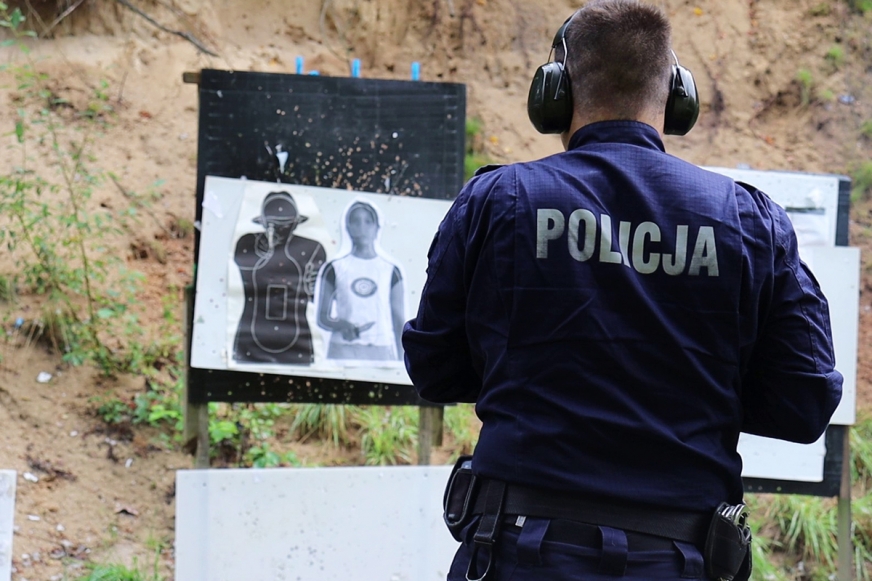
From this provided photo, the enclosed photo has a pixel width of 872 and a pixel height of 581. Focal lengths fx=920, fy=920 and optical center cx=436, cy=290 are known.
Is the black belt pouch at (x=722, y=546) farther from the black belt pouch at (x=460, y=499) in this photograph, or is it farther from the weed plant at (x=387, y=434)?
the weed plant at (x=387, y=434)

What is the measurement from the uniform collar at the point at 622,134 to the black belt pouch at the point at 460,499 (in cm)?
68

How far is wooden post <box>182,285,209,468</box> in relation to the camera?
356 centimetres

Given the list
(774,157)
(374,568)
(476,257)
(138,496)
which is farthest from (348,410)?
(774,157)

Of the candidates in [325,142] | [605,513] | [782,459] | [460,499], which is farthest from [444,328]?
[782,459]

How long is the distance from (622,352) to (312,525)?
7.22 feet

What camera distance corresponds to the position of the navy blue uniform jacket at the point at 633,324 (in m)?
1.61

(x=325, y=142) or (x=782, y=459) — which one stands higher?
(x=325, y=142)

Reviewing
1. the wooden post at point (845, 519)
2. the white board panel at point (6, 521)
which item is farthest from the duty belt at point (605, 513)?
the wooden post at point (845, 519)

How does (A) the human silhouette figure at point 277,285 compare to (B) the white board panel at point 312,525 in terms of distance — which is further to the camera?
(A) the human silhouette figure at point 277,285

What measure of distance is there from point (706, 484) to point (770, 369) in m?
0.25

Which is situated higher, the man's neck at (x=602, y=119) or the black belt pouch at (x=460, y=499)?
the man's neck at (x=602, y=119)

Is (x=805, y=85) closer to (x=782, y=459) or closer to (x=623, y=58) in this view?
(x=782, y=459)

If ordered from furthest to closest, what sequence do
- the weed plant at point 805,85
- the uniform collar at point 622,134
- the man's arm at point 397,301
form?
1. the weed plant at point 805,85
2. the man's arm at point 397,301
3. the uniform collar at point 622,134

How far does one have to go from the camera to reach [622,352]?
5.28 ft
